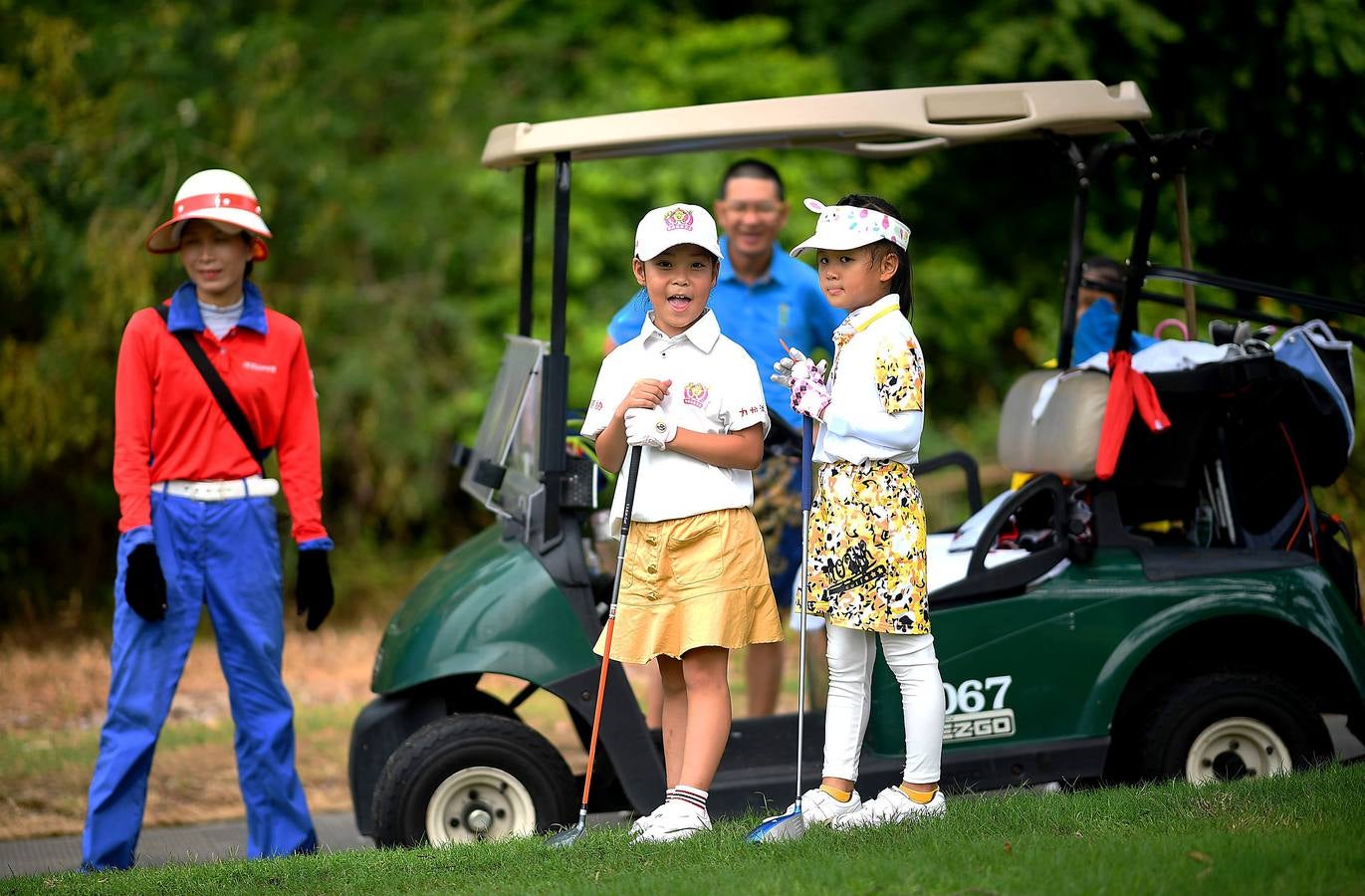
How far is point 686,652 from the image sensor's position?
3953mm

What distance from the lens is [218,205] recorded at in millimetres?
4645

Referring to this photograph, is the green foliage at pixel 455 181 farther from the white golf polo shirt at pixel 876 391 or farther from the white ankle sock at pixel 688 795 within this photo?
the white ankle sock at pixel 688 795

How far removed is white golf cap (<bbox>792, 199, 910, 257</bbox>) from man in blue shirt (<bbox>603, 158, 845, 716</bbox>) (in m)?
1.48

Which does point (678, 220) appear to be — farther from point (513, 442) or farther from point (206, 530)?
point (206, 530)

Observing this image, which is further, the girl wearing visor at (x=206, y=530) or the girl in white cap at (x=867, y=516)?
the girl wearing visor at (x=206, y=530)

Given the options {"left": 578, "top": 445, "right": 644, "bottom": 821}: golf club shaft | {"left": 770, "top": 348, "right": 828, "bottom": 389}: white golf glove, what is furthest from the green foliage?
{"left": 578, "top": 445, "right": 644, "bottom": 821}: golf club shaft

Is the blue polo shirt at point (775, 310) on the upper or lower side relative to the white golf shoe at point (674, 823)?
upper

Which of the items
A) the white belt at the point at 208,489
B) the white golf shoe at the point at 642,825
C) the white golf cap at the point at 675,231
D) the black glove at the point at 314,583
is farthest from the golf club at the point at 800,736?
the white belt at the point at 208,489

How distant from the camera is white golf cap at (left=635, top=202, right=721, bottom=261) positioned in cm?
388

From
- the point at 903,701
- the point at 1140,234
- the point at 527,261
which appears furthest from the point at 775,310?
the point at 903,701

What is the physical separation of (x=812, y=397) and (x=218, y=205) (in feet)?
6.40

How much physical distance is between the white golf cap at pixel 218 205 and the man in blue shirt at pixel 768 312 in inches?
53.1

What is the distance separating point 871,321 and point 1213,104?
19.2 feet

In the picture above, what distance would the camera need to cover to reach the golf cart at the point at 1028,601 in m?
4.38
